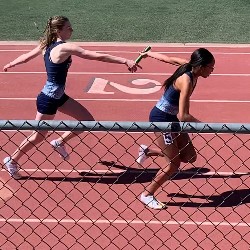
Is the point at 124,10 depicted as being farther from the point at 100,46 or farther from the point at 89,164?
the point at 89,164

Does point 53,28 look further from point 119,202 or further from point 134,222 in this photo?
point 134,222

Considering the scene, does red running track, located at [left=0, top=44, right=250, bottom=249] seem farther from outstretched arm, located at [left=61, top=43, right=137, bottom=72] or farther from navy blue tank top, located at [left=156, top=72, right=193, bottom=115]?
outstretched arm, located at [left=61, top=43, right=137, bottom=72]

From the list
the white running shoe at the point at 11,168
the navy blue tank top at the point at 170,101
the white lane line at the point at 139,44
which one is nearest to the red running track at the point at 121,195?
the white running shoe at the point at 11,168

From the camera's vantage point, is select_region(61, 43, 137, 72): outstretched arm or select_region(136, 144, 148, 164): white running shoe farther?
select_region(136, 144, 148, 164): white running shoe

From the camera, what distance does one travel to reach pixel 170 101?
6.78m

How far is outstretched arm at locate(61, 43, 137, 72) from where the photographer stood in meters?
6.24

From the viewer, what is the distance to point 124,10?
2116 centimetres

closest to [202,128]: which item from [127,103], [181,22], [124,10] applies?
[127,103]

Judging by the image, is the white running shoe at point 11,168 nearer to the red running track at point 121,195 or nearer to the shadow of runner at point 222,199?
the red running track at point 121,195

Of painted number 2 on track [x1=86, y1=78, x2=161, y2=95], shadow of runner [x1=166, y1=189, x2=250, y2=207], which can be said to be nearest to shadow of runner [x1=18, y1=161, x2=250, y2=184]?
shadow of runner [x1=166, y1=189, x2=250, y2=207]

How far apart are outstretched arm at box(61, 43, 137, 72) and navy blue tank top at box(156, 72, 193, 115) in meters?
0.62

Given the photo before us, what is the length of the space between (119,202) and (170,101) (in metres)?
1.36

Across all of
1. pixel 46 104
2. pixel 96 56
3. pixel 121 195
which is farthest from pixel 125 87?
pixel 96 56

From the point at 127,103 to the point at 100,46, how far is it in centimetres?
535
